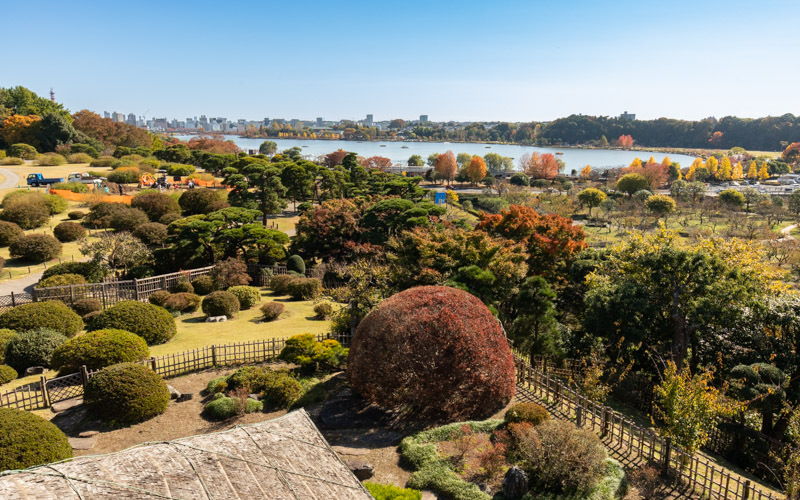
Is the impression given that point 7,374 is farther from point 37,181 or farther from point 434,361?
point 37,181

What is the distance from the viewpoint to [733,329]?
14.9 m

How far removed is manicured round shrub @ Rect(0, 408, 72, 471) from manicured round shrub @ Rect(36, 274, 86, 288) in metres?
13.9

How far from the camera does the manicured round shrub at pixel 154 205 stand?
1524 inches

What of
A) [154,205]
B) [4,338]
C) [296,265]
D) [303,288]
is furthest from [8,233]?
[303,288]

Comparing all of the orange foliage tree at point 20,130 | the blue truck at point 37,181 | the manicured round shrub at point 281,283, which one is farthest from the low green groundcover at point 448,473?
the orange foliage tree at point 20,130

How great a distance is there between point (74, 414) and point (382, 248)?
53.9 feet

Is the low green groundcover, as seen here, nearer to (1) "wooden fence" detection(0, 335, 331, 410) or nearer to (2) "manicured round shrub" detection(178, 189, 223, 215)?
(1) "wooden fence" detection(0, 335, 331, 410)

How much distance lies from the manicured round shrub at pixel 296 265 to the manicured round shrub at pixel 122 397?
50.8ft

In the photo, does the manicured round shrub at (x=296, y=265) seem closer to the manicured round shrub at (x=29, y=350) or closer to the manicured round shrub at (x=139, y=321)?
the manicured round shrub at (x=139, y=321)

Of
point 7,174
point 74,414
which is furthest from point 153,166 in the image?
point 74,414

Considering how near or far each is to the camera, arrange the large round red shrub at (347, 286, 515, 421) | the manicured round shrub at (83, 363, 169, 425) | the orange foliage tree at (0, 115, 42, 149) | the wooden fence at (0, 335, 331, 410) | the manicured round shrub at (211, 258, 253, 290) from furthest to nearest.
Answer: the orange foliage tree at (0, 115, 42, 149)
the manicured round shrub at (211, 258, 253, 290)
the wooden fence at (0, 335, 331, 410)
the manicured round shrub at (83, 363, 169, 425)
the large round red shrub at (347, 286, 515, 421)

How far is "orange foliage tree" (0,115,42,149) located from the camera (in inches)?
2694

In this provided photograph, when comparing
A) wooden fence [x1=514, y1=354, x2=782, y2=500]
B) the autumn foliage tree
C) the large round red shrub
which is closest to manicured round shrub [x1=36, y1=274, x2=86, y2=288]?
the large round red shrub

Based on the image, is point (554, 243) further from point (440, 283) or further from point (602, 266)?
point (440, 283)
